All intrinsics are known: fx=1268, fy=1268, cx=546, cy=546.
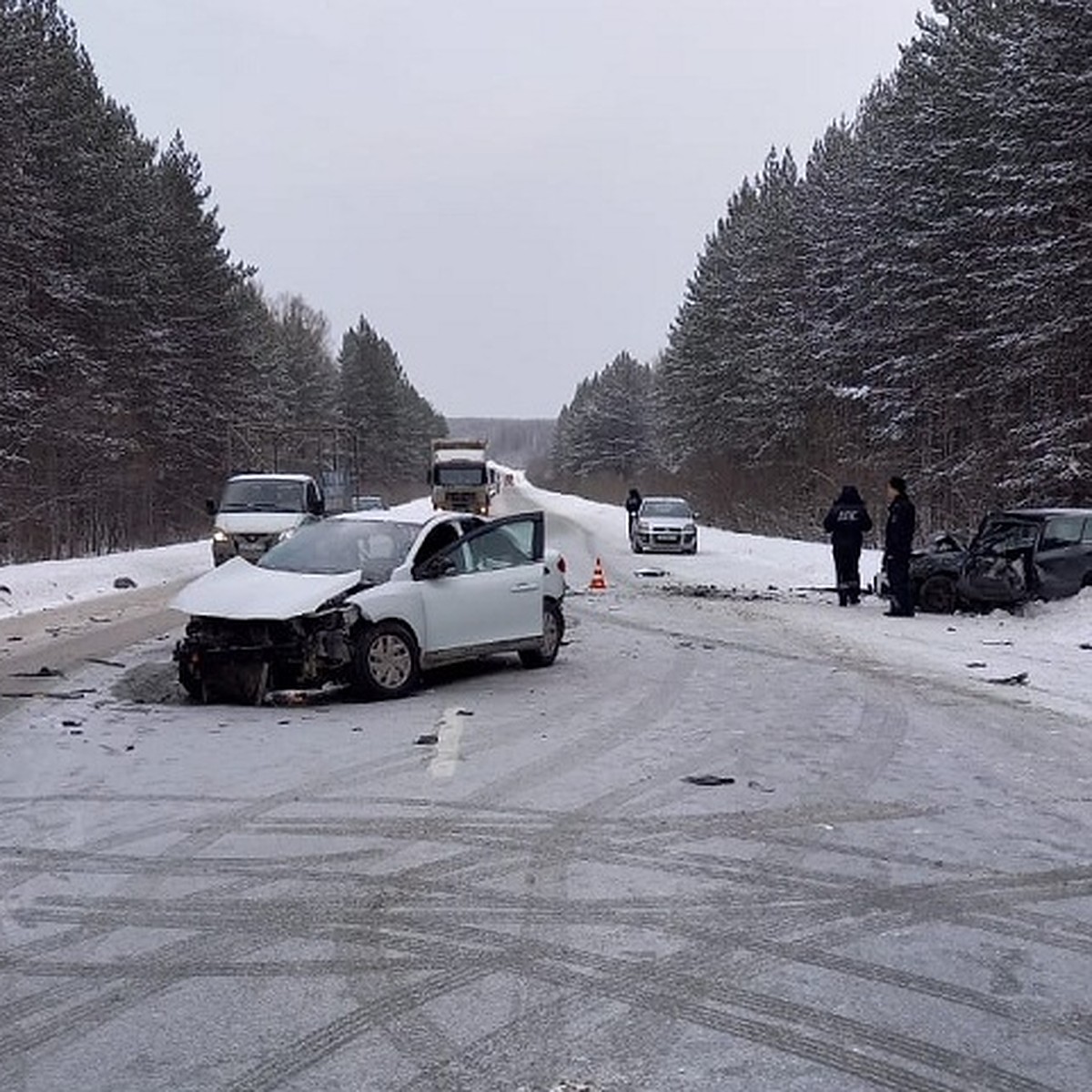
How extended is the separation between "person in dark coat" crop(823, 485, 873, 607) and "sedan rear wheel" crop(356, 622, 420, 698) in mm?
10523

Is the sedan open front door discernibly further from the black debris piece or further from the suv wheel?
the suv wheel

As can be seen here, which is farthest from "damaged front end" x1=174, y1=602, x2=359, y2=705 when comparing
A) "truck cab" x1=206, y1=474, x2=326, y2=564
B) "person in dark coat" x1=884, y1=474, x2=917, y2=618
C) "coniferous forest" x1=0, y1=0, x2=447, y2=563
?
"coniferous forest" x1=0, y1=0, x2=447, y2=563

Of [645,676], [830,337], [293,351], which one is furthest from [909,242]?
[293,351]

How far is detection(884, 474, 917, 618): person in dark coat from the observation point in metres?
18.0

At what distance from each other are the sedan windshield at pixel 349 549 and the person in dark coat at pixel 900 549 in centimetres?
859

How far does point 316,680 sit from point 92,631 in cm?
702

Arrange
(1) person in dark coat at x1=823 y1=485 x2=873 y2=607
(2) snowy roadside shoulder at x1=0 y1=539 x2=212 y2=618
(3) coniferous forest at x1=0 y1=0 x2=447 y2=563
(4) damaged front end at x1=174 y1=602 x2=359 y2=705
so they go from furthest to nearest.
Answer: (3) coniferous forest at x1=0 y1=0 x2=447 y2=563 < (2) snowy roadside shoulder at x1=0 y1=539 x2=212 y2=618 < (1) person in dark coat at x1=823 y1=485 x2=873 y2=607 < (4) damaged front end at x1=174 y1=602 x2=359 y2=705

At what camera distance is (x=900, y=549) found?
59.6 feet

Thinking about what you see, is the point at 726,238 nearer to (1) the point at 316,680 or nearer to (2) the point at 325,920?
(1) the point at 316,680

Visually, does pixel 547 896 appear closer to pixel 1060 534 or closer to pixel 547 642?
pixel 547 642

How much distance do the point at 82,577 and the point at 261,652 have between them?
16.6 m

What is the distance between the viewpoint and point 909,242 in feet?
107

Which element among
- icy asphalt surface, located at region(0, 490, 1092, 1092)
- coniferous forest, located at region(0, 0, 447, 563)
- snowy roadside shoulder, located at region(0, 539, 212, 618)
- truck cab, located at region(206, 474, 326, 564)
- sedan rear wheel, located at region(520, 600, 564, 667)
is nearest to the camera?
icy asphalt surface, located at region(0, 490, 1092, 1092)

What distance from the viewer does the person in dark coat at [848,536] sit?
1980 centimetres
